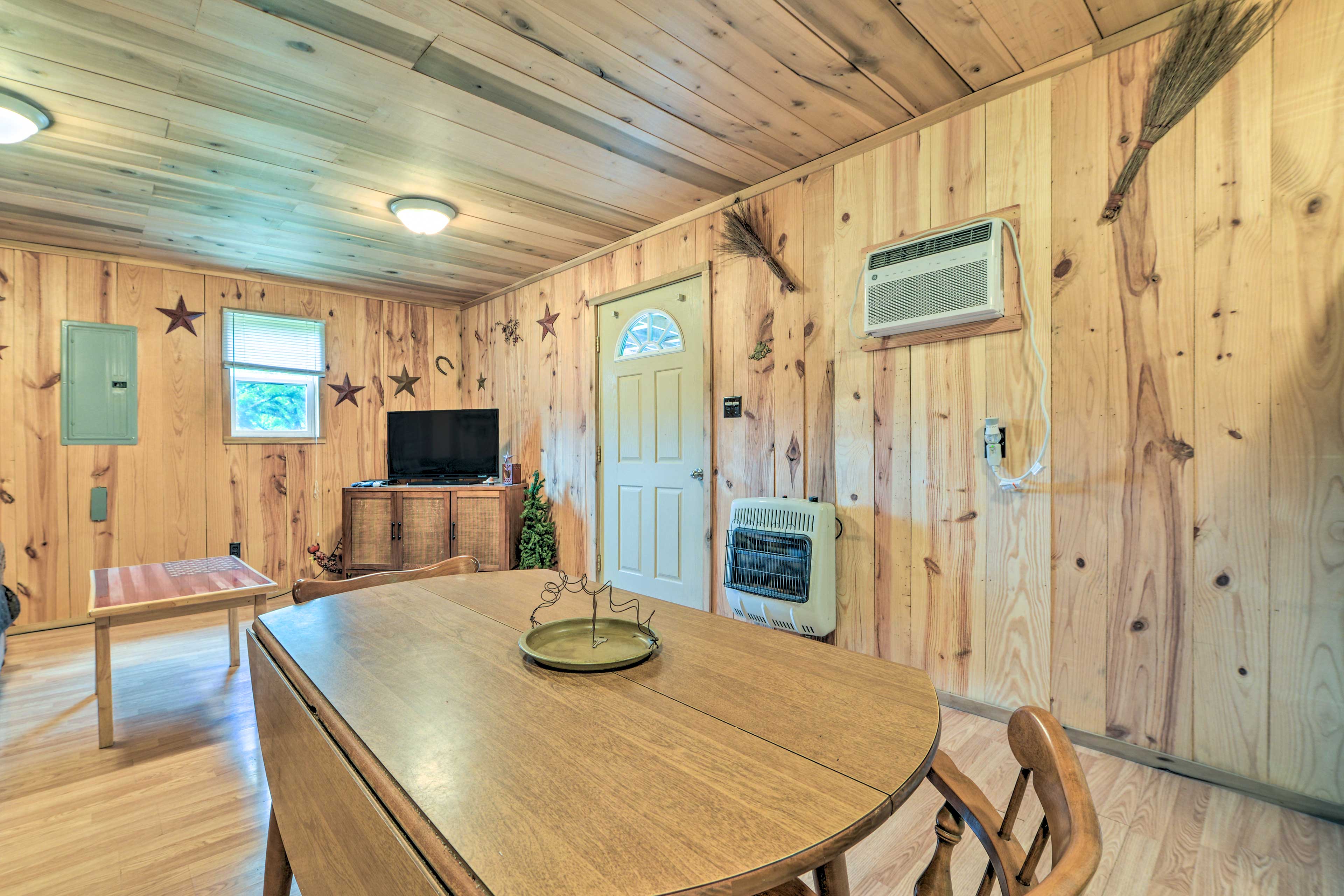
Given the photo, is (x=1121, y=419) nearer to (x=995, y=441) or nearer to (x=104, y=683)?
(x=995, y=441)

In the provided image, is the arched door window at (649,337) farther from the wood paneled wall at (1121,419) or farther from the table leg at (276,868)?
the table leg at (276,868)

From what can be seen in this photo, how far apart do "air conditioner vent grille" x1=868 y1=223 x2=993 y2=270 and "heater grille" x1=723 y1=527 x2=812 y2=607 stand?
1.16m

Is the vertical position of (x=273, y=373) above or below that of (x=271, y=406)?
above

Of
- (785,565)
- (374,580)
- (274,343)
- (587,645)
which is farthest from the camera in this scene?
(274,343)

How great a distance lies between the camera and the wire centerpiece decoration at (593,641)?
1003 mm

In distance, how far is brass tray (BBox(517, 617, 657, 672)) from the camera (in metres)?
1.00

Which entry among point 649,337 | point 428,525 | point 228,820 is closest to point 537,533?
point 428,525

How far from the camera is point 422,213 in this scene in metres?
3.06

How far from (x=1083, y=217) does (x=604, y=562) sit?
301cm

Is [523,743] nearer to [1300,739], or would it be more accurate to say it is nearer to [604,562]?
[1300,739]

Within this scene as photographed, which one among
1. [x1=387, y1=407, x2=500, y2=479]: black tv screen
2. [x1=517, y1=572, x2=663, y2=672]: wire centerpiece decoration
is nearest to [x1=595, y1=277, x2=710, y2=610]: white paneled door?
[x1=387, y1=407, x2=500, y2=479]: black tv screen

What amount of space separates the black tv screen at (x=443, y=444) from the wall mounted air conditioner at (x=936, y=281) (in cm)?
301

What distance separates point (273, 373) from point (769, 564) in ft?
13.0

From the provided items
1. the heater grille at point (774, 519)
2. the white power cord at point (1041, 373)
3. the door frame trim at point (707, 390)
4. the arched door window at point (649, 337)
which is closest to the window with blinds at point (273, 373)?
the arched door window at point (649, 337)
